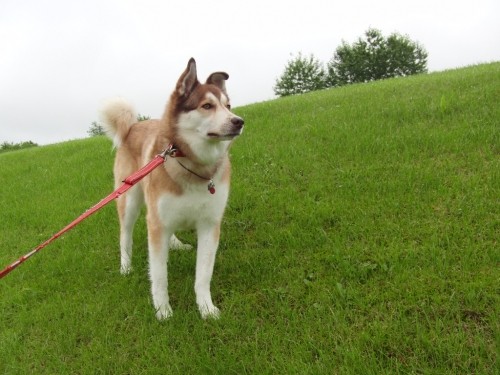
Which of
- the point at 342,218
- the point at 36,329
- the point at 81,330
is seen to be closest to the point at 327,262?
the point at 342,218

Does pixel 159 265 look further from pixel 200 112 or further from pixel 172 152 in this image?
pixel 200 112

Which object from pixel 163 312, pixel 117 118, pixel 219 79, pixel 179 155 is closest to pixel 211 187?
pixel 179 155

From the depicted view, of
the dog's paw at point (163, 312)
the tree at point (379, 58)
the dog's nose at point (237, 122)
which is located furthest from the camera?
the tree at point (379, 58)

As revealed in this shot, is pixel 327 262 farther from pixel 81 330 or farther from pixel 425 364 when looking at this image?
pixel 81 330

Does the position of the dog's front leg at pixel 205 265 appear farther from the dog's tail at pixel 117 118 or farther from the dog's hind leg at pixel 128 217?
the dog's tail at pixel 117 118

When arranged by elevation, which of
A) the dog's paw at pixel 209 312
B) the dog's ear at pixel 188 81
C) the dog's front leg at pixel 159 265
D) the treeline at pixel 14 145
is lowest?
the treeline at pixel 14 145

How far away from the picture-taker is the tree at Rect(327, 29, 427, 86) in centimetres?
4131

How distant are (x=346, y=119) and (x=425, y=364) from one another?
220 inches

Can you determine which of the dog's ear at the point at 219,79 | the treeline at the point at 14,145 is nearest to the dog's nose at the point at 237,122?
the dog's ear at the point at 219,79

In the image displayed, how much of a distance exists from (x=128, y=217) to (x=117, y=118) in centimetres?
118

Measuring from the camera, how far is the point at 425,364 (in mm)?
2656

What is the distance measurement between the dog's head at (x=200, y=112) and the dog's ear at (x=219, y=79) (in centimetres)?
25

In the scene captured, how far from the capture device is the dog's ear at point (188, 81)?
345cm

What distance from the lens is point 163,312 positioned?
146 inches
